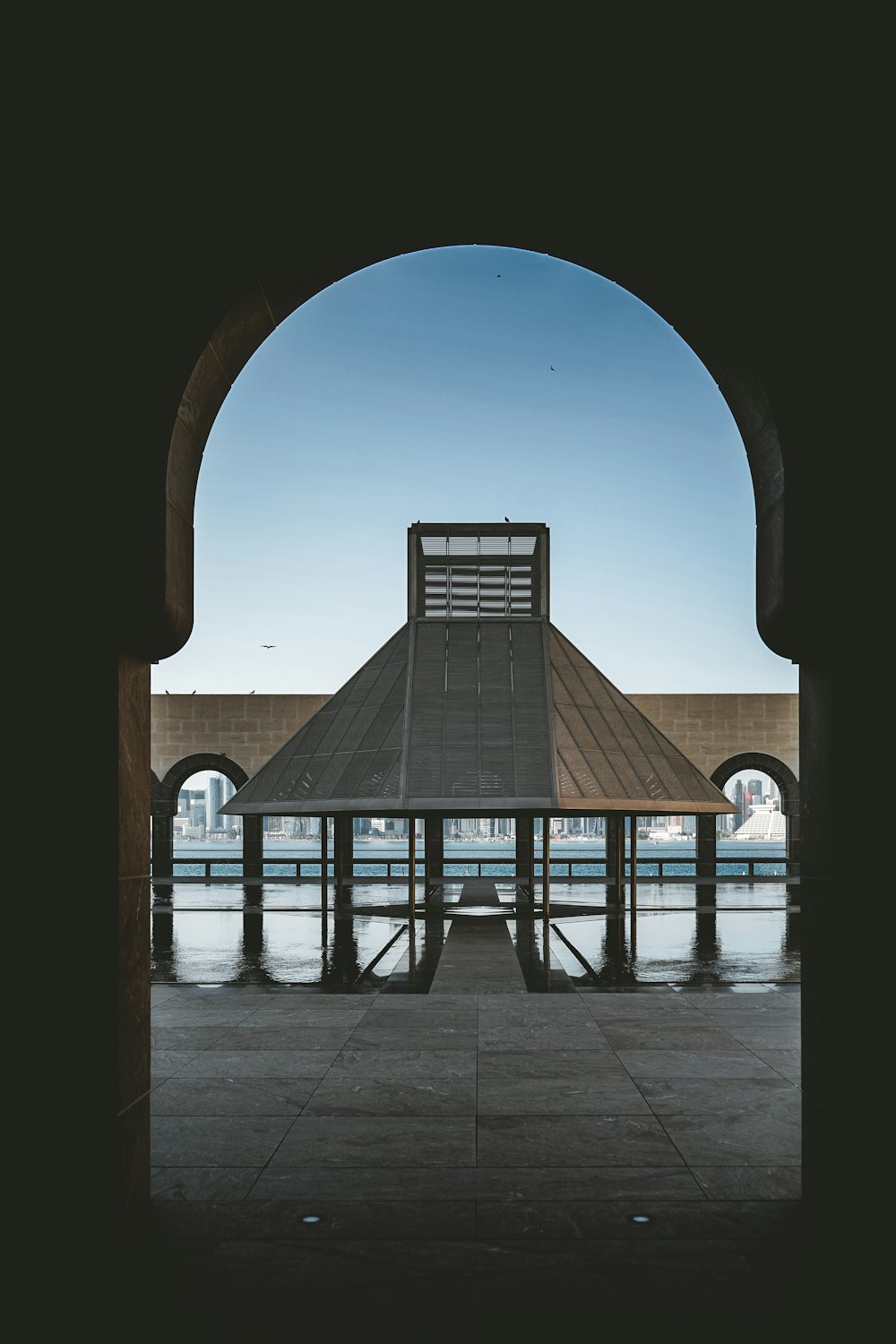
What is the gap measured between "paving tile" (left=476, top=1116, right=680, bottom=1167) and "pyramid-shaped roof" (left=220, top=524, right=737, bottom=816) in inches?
409

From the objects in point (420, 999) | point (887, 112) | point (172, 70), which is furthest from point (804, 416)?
point (420, 999)

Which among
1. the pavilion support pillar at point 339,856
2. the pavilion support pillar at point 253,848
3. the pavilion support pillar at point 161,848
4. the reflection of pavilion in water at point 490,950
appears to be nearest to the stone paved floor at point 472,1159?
the reflection of pavilion in water at point 490,950

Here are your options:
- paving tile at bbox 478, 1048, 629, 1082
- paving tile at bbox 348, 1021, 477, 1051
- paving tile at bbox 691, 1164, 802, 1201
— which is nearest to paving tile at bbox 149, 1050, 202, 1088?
paving tile at bbox 348, 1021, 477, 1051

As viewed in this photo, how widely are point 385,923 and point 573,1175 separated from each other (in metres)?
Result: 14.1

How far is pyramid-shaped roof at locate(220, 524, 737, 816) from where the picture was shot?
1858cm

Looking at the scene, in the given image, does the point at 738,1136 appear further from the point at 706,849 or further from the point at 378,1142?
the point at 706,849

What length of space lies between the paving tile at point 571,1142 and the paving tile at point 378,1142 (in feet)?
0.49

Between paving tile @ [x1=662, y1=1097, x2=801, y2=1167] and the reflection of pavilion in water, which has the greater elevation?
paving tile @ [x1=662, y1=1097, x2=801, y2=1167]

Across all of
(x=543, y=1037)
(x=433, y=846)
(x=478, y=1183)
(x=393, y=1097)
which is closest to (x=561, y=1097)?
(x=393, y=1097)

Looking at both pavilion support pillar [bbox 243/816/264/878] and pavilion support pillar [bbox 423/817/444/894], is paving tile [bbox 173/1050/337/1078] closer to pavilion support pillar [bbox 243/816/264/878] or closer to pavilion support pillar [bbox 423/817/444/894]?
pavilion support pillar [bbox 423/817/444/894]

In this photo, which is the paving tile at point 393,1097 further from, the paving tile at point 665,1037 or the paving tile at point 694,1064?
the paving tile at point 665,1037

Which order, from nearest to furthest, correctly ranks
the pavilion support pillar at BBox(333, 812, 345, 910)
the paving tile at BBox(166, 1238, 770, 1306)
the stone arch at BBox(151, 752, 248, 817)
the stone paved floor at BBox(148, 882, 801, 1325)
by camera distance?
the paving tile at BBox(166, 1238, 770, 1306)
the stone paved floor at BBox(148, 882, 801, 1325)
the pavilion support pillar at BBox(333, 812, 345, 910)
the stone arch at BBox(151, 752, 248, 817)

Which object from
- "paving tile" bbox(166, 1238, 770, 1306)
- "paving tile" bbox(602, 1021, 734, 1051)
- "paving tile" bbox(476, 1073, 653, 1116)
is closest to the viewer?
"paving tile" bbox(166, 1238, 770, 1306)

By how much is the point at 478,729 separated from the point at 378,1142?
1329cm
